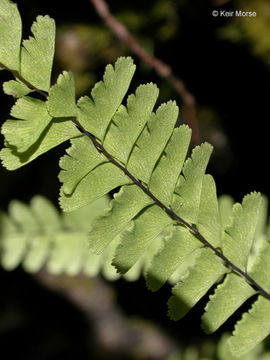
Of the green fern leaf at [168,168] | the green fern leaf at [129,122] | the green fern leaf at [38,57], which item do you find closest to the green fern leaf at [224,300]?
the green fern leaf at [168,168]

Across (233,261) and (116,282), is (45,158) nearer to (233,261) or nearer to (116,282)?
(116,282)

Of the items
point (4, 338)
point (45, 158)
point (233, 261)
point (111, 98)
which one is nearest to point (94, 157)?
point (111, 98)

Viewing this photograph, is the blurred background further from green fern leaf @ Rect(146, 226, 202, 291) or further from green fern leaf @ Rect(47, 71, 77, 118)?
green fern leaf @ Rect(47, 71, 77, 118)

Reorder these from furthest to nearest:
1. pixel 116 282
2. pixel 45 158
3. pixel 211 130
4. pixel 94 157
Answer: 1. pixel 116 282
2. pixel 45 158
3. pixel 211 130
4. pixel 94 157

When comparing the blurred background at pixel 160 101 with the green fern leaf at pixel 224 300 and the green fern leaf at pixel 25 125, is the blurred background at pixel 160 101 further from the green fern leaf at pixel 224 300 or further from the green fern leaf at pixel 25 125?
the green fern leaf at pixel 25 125

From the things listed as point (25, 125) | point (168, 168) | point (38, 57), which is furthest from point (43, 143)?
point (168, 168)

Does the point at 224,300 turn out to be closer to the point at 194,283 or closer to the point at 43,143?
the point at 194,283

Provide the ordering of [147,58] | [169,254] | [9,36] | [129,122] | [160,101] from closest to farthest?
[9,36], [129,122], [169,254], [147,58], [160,101]
